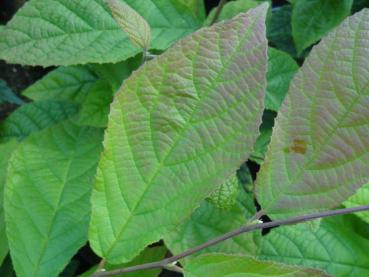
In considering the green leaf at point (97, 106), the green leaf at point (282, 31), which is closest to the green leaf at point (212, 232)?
the green leaf at point (97, 106)

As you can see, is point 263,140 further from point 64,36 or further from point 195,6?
point 64,36

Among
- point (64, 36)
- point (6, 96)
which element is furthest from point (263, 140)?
point (6, 96)

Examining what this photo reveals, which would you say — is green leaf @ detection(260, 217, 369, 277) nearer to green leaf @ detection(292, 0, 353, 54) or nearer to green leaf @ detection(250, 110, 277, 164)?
Result: green leaf @ detection(250, 110, 277, 164)

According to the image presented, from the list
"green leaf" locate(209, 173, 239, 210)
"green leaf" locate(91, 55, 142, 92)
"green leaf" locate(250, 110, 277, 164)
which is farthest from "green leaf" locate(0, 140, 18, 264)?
"green leaf" locate(250, 110, 277, 164)

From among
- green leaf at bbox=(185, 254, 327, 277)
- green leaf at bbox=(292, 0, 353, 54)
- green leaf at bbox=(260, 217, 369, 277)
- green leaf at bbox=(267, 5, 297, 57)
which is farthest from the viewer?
green leaf at bbox=(267, 5, 297, 57)

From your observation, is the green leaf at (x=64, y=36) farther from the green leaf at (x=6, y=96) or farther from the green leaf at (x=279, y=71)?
the green leaf at (x=6, y=96)
